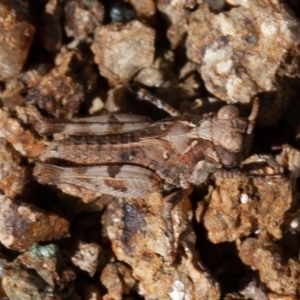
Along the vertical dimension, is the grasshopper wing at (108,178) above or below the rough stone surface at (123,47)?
below

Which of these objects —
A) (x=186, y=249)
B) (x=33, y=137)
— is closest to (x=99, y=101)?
(x=33, y=137)

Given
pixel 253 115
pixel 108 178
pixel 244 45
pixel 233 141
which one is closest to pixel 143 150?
pixel 108 178

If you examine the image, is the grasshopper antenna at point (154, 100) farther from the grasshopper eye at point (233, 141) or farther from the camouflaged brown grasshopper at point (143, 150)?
the grasshopper eye at point (233, 141)

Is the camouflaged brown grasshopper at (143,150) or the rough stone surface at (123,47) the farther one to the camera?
the rough stone surface at (123,47)

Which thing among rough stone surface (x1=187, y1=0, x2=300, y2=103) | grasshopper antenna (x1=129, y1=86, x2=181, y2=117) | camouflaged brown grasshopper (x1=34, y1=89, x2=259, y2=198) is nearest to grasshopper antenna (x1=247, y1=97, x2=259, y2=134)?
camouflaged brown grasshopper (x1=34, y1=89, x2=259, y2=198)

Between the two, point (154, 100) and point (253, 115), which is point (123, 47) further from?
point (253, 115)

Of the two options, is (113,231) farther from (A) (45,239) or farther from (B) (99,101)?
(B) (99,101)

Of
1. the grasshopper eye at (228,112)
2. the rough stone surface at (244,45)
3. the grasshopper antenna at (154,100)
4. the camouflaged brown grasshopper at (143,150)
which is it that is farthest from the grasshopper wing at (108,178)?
the rough stone surface at (244,45)
